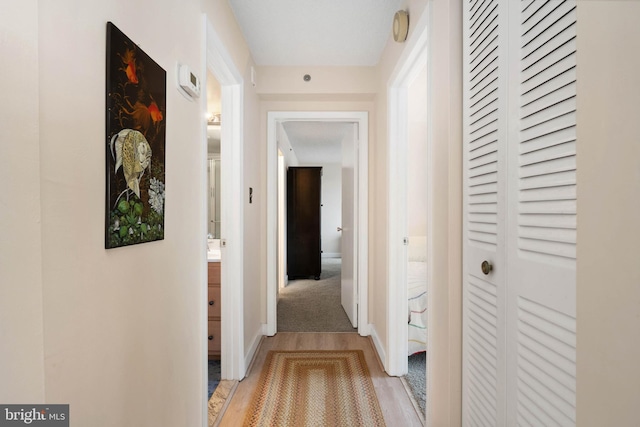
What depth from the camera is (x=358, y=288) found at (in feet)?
10.8

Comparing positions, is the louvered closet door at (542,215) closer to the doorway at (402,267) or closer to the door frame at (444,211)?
the door frame at (444,211)

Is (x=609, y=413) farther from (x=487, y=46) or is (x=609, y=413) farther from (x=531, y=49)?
(x=487, y=46)

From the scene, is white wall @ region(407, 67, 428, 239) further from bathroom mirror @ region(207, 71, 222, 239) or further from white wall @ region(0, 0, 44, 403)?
white wall @ region(0, 0, 44, 403)

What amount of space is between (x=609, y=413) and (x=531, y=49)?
2.73ft

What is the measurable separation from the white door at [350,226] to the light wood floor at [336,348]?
0.41 metres

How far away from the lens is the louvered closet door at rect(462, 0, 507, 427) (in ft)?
3.45

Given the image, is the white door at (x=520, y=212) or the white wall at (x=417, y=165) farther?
the white wall at (x=417, y=165)

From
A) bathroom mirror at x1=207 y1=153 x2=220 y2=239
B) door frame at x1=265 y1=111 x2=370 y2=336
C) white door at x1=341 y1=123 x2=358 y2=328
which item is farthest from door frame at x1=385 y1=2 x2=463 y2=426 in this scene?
bathroom mirror at x1=207 y1=153 x2=220 y2=239

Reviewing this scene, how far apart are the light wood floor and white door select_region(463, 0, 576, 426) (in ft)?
2.59

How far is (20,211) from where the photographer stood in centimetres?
64

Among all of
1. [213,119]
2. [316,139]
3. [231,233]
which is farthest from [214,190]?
[316,139]

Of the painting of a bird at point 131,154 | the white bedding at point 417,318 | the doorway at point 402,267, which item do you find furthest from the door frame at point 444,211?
the painting of a bird at point 131,154

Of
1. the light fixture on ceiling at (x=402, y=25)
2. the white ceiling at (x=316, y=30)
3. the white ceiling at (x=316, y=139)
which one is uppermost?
the white ceiling at (x=316, y=30)

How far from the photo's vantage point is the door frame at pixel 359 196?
3.14 m
